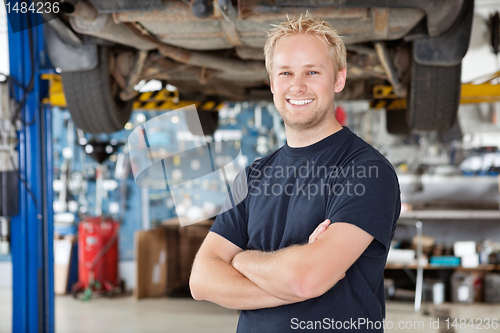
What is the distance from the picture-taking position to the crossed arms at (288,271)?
3.57ft

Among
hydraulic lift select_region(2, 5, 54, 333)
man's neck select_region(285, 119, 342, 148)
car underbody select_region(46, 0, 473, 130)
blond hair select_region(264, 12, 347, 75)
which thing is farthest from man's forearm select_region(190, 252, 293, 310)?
hydraulic lift select_region(2, 5, 54, 333)

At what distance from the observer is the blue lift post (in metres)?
3.27

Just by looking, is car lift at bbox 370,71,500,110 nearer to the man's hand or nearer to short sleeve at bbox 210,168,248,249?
short sleeve at bbox 210,168,248,249

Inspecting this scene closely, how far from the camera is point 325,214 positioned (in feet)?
4.06

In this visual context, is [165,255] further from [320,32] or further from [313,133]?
[320,32]

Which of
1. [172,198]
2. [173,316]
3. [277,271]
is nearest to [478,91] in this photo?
[277,271]

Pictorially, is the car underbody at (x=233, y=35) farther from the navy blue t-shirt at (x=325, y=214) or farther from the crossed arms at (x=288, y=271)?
the crossed arms at (x=288, y=271)

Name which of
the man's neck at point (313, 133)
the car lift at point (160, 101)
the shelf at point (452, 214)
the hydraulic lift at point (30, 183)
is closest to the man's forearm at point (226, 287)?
the man's neck at point (313, 133)

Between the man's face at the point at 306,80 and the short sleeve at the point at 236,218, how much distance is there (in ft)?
0.99

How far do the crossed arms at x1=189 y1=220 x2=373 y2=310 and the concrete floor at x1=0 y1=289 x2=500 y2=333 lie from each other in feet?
10.5

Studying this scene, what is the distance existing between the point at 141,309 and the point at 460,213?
372 centimetres

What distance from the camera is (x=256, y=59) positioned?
9.91 ft

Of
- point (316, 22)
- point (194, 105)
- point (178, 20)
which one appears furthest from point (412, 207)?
point (316, 22)

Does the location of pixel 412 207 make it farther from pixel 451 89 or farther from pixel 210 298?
pixel 210 298
